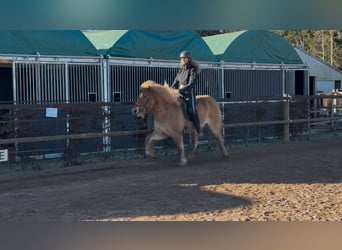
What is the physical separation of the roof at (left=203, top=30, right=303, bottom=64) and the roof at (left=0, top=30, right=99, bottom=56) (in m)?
4.72

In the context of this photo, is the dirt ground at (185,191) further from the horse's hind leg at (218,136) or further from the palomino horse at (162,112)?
the palomino horse at (162,112)

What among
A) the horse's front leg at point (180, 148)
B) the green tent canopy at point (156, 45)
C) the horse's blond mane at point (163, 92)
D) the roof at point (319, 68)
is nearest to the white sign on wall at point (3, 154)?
the horse's blond mane at point (163, 92)

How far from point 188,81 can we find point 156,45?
4654 mm

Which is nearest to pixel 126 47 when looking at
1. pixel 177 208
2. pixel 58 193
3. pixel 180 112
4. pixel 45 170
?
pixel 180 112

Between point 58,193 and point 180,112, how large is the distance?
3.37 metres

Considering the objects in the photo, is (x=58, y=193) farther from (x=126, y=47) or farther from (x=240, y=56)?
(x=240, y=56)

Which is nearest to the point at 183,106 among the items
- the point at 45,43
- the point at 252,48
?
the point at 45,43

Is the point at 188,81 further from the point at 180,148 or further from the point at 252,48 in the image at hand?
the point at 252,48

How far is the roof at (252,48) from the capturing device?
1617cm

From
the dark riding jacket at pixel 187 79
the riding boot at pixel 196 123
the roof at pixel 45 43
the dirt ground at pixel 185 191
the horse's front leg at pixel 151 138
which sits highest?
the roof at pixel 45 43

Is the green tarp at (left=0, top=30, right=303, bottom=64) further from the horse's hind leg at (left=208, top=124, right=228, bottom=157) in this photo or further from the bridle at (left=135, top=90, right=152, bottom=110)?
the bridle at (left=135, top=90, right=152, bottom=110)

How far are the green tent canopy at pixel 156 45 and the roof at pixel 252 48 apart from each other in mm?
840

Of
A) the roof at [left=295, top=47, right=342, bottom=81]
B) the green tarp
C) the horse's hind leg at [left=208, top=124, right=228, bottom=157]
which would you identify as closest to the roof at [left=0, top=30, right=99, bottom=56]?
the green tarp
